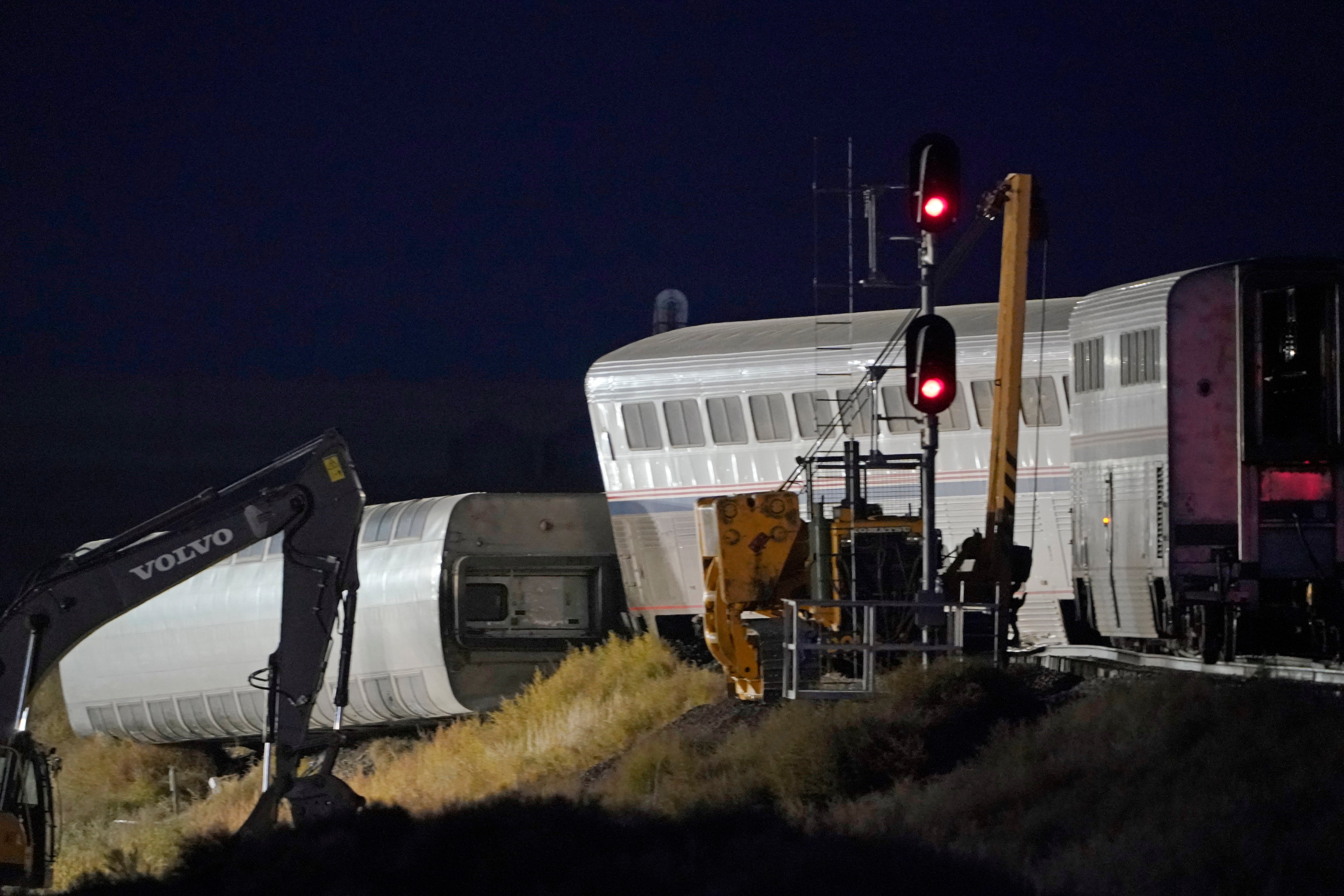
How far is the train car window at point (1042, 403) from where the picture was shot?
2600 centimetres

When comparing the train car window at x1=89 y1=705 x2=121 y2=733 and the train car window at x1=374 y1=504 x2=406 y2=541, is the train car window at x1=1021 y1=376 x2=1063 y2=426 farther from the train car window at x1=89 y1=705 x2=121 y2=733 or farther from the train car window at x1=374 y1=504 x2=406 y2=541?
the train car window at x1=89 y1=705 x2=121 y2=733

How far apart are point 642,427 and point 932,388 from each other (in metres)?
14.9

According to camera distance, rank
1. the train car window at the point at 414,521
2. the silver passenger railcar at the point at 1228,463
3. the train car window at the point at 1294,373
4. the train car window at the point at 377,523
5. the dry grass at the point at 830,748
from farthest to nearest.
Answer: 1. the train car window at the point at 377,523
2. the train car window at the point at 414,521
3. the silver passenger railcar at the point at 1228,463
4. the train car window at the point at 1294,373
5. the dry grass at the point at 830,748

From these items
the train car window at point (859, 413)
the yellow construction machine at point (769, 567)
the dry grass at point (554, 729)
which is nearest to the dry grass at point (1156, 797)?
the yellow construction machine at point (769, 567)

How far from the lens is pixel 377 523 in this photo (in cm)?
2923

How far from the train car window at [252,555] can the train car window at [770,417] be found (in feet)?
26.6

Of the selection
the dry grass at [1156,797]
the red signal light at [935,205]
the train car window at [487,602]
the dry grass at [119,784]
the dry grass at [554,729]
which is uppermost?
the red signal light at [935,205]

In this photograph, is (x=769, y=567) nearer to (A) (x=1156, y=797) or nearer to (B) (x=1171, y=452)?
(B) (x=1171, y=452)

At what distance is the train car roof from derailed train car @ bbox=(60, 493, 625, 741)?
298 cm

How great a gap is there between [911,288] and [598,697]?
8.49 metres

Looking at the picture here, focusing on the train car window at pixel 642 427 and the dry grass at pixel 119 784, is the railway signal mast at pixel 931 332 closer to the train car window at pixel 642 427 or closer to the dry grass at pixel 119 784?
the train car window at pixel 642 427

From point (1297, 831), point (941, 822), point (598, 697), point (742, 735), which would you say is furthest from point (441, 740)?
point (1297, 831)

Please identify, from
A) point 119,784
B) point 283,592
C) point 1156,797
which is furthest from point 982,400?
point 119,784

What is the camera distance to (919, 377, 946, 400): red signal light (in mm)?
16000
